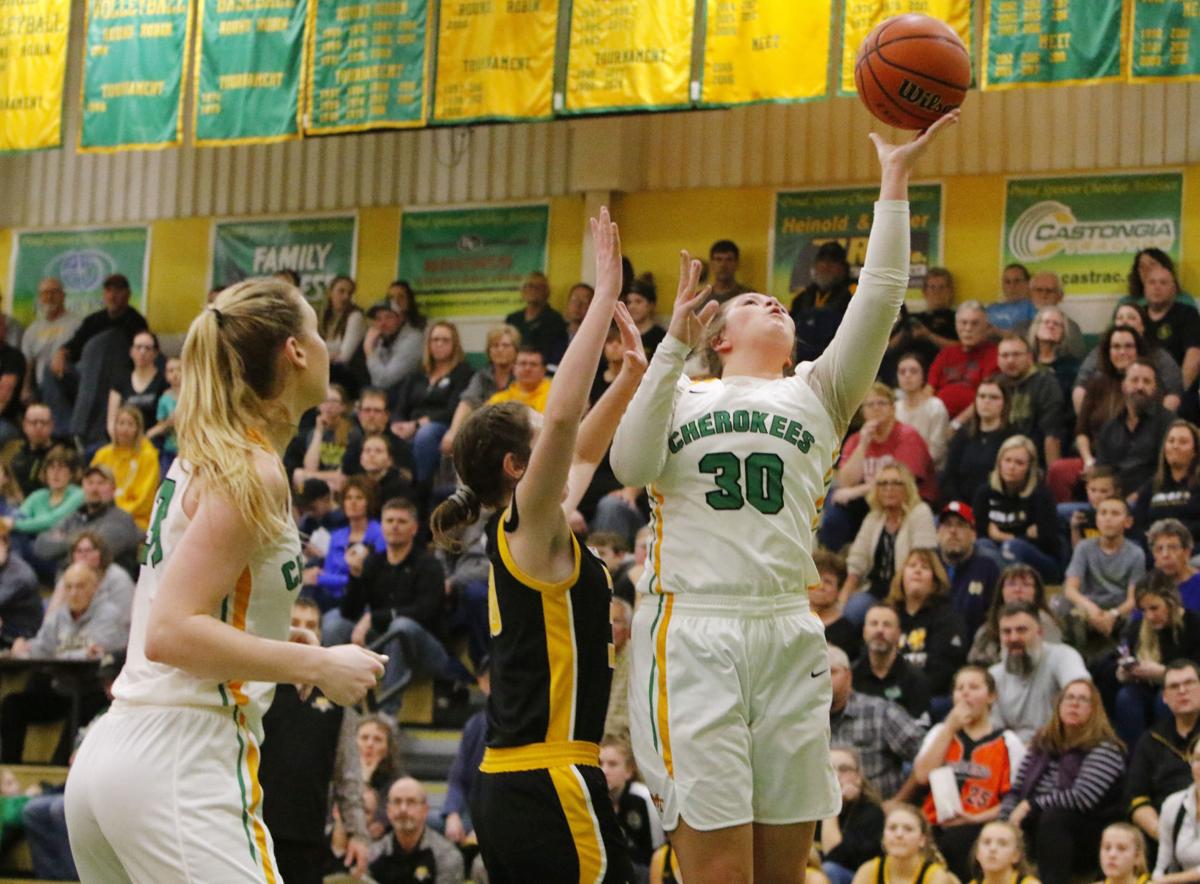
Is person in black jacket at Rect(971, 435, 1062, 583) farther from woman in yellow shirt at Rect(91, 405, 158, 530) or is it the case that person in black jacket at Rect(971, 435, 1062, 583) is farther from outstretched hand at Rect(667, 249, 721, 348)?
woman in yellow shirt at Rect(91, 405, 158, 530)

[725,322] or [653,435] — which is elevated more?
[725,322]

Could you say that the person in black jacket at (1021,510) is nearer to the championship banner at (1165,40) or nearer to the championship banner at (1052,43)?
the championship banner at (1052,43)

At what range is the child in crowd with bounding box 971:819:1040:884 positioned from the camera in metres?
7.72

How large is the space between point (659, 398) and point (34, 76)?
1085cm

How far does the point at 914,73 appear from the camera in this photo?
15.7 feet

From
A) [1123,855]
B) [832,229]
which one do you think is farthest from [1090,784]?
[832,229]

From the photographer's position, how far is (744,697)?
4.22 meters

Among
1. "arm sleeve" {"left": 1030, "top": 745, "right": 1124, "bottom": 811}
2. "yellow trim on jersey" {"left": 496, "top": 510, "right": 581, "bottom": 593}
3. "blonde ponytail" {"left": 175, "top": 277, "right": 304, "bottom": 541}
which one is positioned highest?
"blonde ponytail" {"left": 175, "top": 277, "right": 304, "bottom": 541}

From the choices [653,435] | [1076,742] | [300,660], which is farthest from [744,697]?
[1076,742]

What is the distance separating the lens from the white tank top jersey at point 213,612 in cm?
337

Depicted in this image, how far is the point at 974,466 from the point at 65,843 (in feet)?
20.2

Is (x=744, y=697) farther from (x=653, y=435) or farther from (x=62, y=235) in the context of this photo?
(x=62, y=235)

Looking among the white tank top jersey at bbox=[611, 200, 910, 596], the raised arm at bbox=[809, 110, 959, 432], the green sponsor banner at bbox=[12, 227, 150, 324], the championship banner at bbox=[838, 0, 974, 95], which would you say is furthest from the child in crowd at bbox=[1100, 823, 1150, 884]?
the green sponsor banner at bbox=[12, 227, 150, 324]

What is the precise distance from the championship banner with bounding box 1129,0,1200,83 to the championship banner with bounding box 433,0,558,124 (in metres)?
4.00
